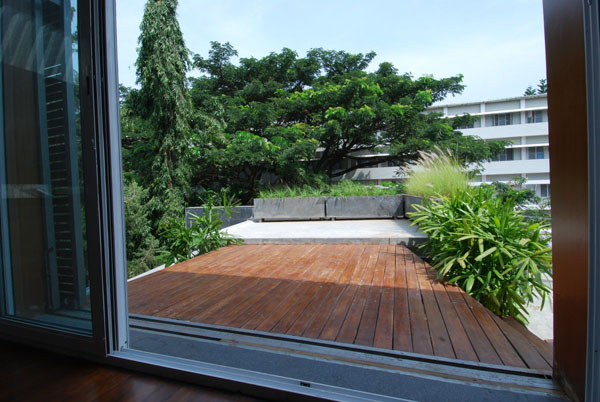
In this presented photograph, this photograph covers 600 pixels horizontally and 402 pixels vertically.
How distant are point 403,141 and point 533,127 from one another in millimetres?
9878

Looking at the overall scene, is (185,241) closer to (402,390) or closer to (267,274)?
(267,274)

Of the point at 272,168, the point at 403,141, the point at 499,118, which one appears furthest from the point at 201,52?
the point at 499,118

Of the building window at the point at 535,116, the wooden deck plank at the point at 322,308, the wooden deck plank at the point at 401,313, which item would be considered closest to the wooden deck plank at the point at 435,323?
the wooden deck plank at the point at 401,313

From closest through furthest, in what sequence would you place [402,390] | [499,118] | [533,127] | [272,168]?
[402,390] < [272,168] < [533,127] < [499,118]

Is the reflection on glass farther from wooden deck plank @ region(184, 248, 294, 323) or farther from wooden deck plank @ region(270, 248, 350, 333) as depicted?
wooden deck plank @ region(270, 248, 350, 333)

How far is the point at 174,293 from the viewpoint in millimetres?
2398

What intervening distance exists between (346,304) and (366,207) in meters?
3.96

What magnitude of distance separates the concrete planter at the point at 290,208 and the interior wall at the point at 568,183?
16.1ft

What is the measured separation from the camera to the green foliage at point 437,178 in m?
3.83

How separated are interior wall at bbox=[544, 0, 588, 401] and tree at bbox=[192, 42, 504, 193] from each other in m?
9.46

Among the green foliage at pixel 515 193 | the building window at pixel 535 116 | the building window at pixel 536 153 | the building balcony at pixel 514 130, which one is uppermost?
the building window at pixel 535 116

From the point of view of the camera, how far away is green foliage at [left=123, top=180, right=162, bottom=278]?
349 inches

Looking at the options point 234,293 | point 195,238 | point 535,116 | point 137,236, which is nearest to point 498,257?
point 234,293

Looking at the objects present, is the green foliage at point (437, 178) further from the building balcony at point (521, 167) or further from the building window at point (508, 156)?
the building window at point (508, 156)
